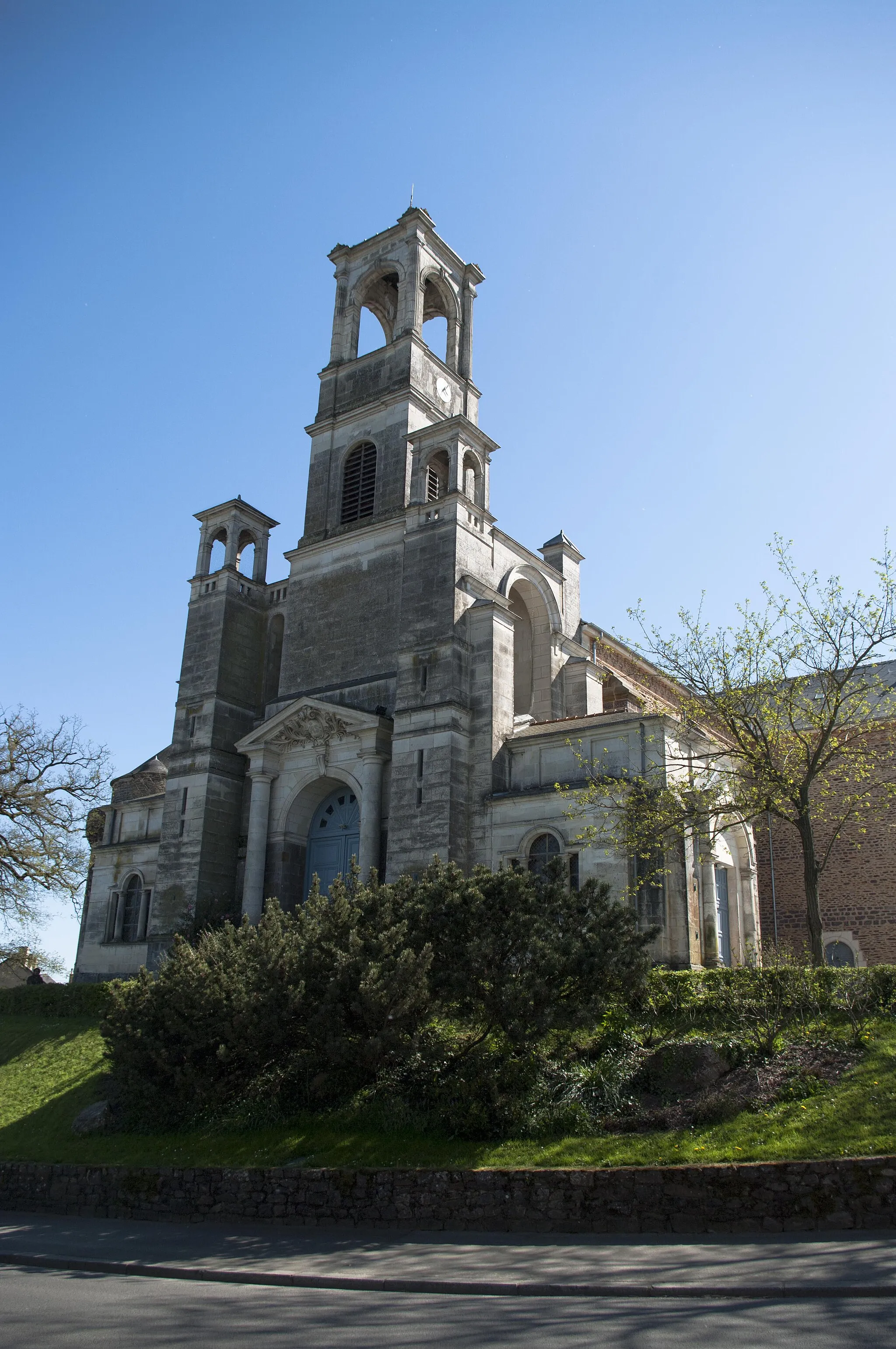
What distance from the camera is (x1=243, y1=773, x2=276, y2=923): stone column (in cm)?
2727

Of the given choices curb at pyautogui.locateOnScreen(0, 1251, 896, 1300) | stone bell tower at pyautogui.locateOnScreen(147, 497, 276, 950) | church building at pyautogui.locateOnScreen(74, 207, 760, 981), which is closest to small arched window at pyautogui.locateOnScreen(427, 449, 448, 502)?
church building at pyautogui.locateOnScreen(74, 207, 760, 981)

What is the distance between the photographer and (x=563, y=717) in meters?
30.3

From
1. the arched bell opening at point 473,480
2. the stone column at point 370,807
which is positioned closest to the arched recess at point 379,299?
the arched bell opening at point 473,480

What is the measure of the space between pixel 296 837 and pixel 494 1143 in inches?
620

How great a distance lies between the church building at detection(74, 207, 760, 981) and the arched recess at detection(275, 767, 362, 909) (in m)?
0.06

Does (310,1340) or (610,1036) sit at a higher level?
(610,1036)

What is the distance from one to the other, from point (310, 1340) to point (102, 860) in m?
26.6

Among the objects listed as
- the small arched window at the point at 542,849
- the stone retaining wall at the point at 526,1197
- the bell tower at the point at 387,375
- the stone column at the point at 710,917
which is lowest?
the stone retaining wall at the point at 526,1197

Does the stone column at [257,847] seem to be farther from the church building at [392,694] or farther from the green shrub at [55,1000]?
the green shrub at [55,1000]

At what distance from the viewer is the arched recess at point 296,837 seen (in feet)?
90.9

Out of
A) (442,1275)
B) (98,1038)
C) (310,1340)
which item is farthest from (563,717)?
(310,1340)

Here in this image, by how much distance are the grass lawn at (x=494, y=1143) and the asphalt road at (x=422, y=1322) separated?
10.1 ft

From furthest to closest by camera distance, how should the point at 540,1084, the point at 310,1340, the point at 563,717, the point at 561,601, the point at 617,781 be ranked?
the point at 561,601, the point at 563,717, the point at 617,781, the point at 540,1084, the point at 310,1340

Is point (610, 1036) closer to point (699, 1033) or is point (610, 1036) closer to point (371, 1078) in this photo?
point (699, 1033)
